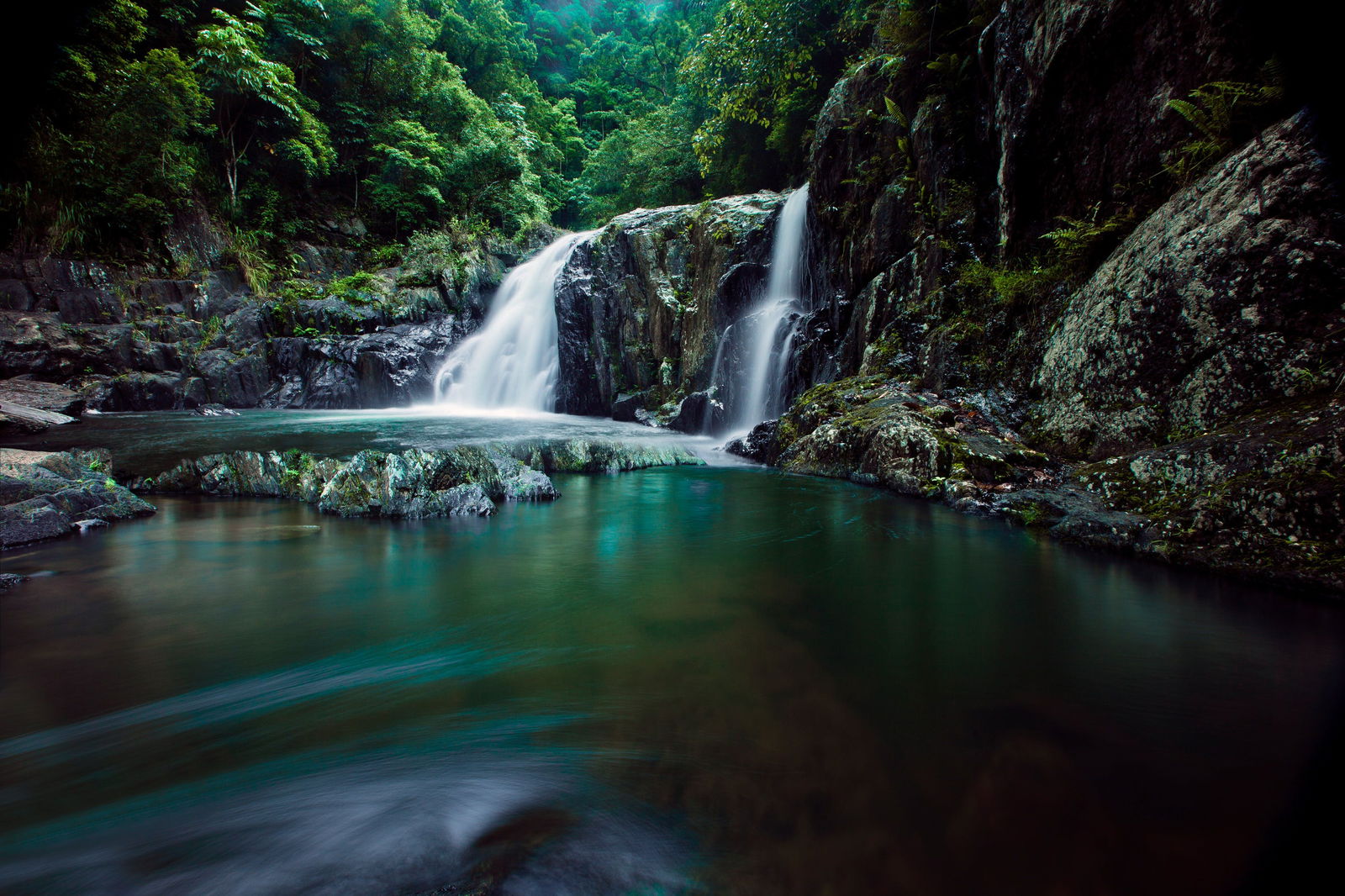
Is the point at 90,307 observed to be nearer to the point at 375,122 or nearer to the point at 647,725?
the point at 375,122

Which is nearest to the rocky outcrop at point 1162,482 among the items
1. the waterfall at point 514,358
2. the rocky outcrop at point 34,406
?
the waterfall at point 514,358

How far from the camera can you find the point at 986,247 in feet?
26.6

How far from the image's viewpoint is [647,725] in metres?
2.06

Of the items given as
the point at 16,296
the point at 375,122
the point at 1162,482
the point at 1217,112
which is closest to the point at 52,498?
the point at 1162,482

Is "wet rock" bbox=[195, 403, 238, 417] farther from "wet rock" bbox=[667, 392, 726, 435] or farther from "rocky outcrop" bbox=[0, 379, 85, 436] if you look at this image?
"wet rock" bbox=[667, 392, 726, 435]

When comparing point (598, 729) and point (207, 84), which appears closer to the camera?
point (598, 729)

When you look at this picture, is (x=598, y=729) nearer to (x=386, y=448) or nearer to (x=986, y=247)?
(x=386, y=448)

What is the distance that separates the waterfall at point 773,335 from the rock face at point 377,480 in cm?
591

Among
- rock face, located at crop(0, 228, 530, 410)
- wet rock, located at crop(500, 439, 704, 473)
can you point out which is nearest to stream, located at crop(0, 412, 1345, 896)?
wet rock, located at crop(500, 439, 704, 473)

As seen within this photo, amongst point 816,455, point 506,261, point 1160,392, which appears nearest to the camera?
point 1160,392

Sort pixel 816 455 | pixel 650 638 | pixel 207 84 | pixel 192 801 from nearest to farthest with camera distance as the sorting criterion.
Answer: pixel 192 801 < pixel 650 638 < pixel 816 455 < pixel 207 84

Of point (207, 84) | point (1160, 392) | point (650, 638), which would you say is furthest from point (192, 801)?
point (207, 84)

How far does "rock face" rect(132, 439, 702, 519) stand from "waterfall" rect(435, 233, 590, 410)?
9.58 meters

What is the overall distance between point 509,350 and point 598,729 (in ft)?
54.9
